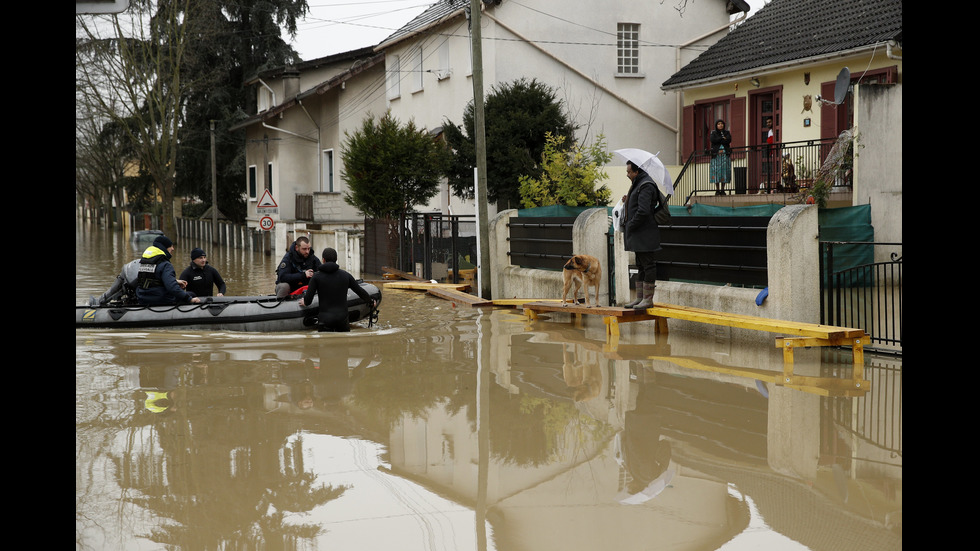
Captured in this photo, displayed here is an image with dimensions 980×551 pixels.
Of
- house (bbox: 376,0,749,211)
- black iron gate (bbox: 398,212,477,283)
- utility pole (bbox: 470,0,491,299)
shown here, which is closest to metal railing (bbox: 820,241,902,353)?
utility pole (bbox: 470,0,491,299)

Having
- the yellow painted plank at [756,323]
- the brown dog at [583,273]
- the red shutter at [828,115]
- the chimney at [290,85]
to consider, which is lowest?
the yellow painted plank at [756,323]

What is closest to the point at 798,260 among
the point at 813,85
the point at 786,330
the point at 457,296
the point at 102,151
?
the point at 786,330

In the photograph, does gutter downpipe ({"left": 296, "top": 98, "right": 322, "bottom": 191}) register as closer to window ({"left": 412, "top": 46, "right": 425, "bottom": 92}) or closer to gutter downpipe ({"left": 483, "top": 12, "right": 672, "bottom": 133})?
window ({"left": 412, "top": 46, "right": 425, "bottom": 92})

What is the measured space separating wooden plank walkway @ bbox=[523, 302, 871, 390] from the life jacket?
6.70 meters

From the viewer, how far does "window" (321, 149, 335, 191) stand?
132ft

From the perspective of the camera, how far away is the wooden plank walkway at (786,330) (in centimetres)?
979

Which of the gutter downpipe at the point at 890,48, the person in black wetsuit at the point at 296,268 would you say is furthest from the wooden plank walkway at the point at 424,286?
the gutter downpipe at the point at 890,48

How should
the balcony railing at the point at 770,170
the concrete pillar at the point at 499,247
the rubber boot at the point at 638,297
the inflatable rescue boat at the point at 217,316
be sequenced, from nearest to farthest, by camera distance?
the rubber boot at the point at 638,297, the inflatable rescue boat at the point at 217,316, the concrete pillar at the point at 499,247, the balcony railing at the point at 770,170

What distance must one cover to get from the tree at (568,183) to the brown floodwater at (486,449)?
314 inches

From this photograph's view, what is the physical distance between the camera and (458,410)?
875cm

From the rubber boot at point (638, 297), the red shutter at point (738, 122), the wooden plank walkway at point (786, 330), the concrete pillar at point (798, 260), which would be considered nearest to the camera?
the wooden plank walkway at point (786, 330)

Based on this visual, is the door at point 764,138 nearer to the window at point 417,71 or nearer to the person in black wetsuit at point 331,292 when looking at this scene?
the person in black wetsuit at point 331,292
